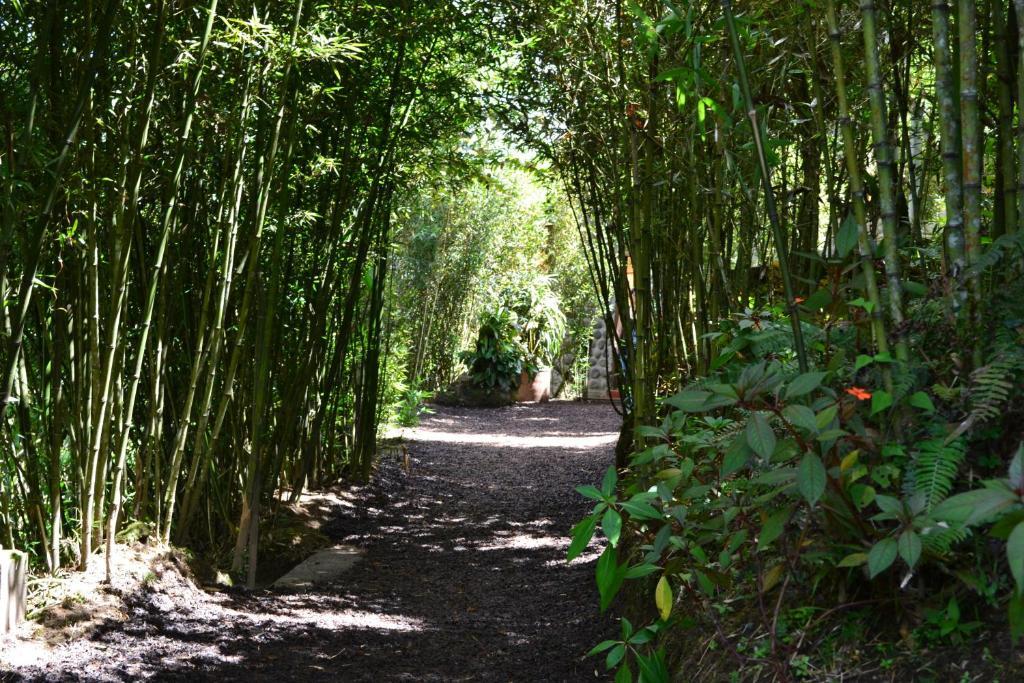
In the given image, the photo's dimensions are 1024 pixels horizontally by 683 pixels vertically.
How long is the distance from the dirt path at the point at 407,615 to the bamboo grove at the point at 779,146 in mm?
773

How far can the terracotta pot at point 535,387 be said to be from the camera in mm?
12031

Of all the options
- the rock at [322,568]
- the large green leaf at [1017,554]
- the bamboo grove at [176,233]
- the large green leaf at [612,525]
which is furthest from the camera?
the rock at [322,568]

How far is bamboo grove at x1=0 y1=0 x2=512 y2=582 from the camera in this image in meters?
2.55

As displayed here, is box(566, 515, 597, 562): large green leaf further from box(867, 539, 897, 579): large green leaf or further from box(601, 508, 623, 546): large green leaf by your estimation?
box(867, 539, 897, 579): large green leaf

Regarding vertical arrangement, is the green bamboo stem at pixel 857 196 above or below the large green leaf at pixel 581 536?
above

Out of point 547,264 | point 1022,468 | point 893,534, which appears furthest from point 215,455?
point 547,264

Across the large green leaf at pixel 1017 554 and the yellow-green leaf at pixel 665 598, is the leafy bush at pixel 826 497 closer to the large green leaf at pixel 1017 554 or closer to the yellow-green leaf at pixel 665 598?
the yellow-green leaf at pixel 665 598

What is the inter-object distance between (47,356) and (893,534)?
2435 millimetres

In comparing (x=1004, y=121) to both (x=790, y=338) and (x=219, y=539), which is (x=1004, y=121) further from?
(x=219, y=539)

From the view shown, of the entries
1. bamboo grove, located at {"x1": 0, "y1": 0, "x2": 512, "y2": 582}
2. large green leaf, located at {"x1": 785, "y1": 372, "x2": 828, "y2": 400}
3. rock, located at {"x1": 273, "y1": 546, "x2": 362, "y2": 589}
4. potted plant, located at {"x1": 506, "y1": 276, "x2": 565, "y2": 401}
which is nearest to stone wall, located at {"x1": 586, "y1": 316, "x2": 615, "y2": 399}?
potted plant, located at {"x1": 506, "y1": 276, "x2": 565, "y2": 401}

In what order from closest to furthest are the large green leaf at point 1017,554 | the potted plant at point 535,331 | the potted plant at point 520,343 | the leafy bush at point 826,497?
the large green leaf at point 1017,554 → the leafy bush at point 826,497 → the potted plant at point 520,343 → the potted plant at point 535,331

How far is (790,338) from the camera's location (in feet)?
5.38

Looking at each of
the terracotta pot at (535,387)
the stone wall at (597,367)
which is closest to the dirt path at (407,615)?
the terracotta pot at (535,387)

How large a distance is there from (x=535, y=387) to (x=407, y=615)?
9211 millimetres
